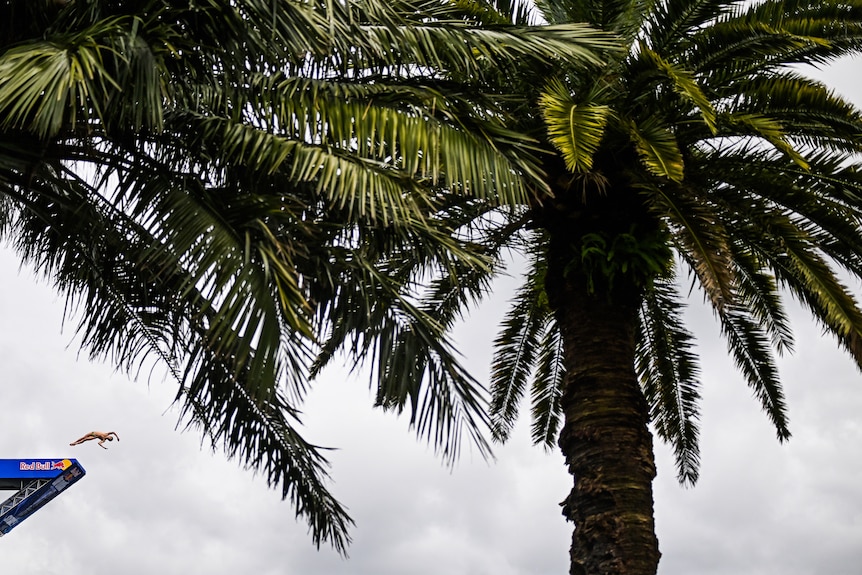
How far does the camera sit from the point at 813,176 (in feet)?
34.4

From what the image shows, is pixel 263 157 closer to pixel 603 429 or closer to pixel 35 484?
pixel 603 429

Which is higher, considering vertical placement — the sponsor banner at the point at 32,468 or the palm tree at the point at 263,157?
the sponsor banner at the point at 32,468

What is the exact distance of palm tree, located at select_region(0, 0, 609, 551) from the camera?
656 cm

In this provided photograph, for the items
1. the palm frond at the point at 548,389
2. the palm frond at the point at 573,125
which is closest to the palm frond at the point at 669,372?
the palm frond at the point at 548,389

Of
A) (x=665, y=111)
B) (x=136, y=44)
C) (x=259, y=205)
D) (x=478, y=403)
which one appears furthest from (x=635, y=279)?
(x=136, y=44)

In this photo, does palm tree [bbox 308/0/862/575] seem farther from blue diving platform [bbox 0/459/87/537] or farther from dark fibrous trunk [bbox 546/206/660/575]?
blue diving platform [bbox 0/459/87/537]

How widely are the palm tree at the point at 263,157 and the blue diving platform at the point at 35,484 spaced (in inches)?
274

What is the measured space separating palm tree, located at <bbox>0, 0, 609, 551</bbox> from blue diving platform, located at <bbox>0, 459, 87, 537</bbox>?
6.96 m

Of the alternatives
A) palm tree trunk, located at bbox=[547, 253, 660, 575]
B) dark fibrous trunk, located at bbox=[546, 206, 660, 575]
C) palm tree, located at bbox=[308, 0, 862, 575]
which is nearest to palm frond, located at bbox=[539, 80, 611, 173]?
palm tree, located at bbox=[308, 0, 862, 575]

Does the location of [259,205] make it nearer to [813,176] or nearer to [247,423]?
[247,423]

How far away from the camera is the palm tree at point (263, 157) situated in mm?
6559

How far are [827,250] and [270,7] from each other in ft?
19.9

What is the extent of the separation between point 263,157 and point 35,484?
31.0 feet

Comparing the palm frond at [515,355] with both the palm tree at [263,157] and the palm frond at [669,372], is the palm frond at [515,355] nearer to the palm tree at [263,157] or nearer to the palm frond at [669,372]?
the palm frond at [669,372]
